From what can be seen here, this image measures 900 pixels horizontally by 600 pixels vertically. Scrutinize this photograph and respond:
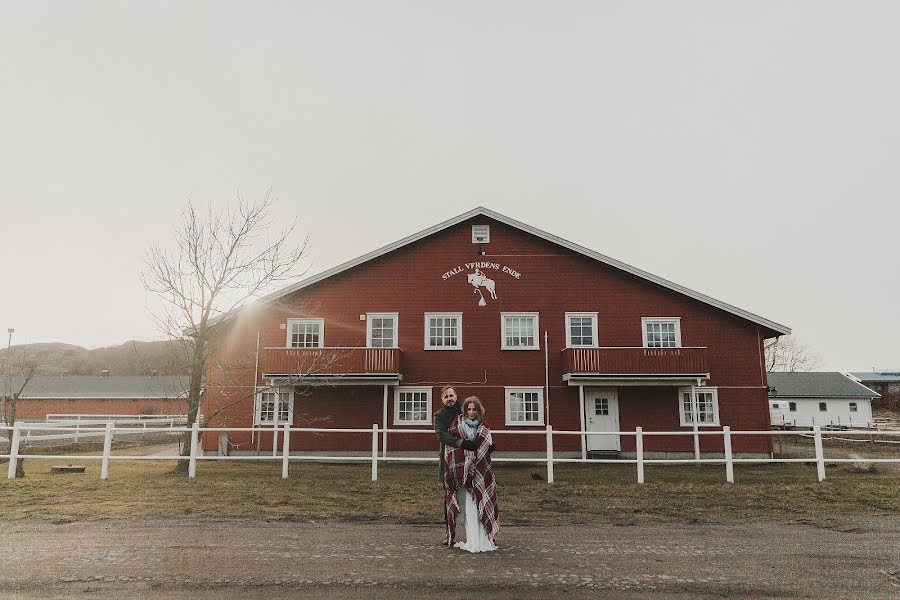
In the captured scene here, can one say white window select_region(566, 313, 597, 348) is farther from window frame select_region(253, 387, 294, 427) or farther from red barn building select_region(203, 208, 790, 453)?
window frame select_region(253, 387, 294, 427)

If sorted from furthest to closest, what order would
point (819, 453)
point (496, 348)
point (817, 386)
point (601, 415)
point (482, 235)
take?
point (817, 386) → point (482, 235) → point (496, 348) → point (601, 415) → point (819, 453)

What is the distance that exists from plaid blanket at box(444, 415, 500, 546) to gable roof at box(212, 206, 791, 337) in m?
16.1

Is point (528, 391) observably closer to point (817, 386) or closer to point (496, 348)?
point (496, 348)

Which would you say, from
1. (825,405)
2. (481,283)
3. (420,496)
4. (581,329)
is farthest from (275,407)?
(825,405)

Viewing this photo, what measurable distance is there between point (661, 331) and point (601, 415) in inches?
146

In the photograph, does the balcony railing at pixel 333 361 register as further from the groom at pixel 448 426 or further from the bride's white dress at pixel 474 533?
the bride's white dress at pixel 474 533

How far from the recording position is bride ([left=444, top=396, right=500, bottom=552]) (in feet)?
24.2

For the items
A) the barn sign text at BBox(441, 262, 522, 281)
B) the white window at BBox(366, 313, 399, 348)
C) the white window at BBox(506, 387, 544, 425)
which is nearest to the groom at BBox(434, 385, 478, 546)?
the white window at BBox(506, 387, 544, 425)

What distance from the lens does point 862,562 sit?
702 centimetres

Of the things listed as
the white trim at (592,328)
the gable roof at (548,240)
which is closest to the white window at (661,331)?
the gable roof at (548,240)

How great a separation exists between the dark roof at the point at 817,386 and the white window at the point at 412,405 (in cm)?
4617

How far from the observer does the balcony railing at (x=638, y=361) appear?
71.2ft

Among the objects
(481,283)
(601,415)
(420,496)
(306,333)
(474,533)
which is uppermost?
(481,283)

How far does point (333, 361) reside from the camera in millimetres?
21609
